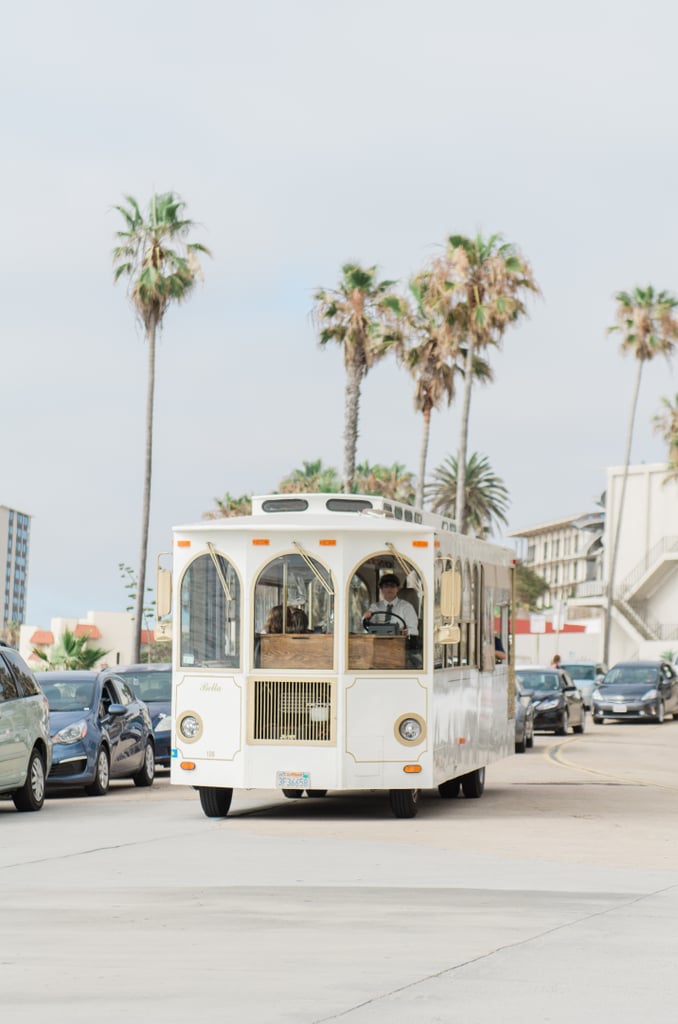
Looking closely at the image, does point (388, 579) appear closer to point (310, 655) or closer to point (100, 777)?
point (310, 655)

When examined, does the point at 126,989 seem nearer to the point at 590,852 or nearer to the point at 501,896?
the point at 501,896

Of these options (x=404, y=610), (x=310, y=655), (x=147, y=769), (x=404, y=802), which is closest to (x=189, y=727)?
(x=310, y=655)

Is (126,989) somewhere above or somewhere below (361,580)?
below

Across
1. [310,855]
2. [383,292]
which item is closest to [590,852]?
[310,855]

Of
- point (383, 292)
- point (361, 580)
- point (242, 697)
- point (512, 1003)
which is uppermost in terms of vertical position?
point (383, 292)

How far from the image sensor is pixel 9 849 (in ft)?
50.3

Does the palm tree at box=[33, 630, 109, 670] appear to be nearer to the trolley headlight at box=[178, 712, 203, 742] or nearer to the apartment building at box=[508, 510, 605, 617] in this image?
the trolley headlight at box=[178, 712, 203, 742]

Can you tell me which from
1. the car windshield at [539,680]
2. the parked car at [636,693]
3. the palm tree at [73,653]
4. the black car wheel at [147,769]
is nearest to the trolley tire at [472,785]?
the black car wheel at [147,769]

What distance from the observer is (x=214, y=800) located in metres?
18.4

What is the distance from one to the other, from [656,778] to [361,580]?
31.0ft

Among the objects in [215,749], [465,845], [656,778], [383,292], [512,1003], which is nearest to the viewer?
[512,1003]

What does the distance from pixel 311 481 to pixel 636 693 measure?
30.7 meters

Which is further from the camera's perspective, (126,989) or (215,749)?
(215,749)

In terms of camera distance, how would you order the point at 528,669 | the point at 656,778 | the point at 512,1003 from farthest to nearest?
the point at 528,669, the point at 656,778, the point at 512,1003
